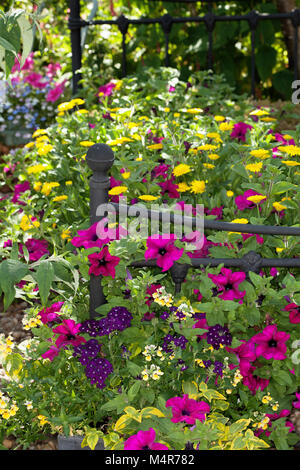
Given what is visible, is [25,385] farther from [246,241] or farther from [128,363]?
[246,241]

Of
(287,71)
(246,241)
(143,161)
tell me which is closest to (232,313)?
(246,241)

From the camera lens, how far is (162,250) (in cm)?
285

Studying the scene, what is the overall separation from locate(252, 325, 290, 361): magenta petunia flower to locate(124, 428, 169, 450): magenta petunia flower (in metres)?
0.58

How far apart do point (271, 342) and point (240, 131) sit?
1.89m

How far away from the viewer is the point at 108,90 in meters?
5.51

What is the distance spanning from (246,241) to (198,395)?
0.76m

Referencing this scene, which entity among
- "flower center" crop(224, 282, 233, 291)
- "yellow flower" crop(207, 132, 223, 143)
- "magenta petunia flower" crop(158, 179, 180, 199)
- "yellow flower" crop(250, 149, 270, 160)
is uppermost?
"yellow flower" crop(250, 149, 270, 160)

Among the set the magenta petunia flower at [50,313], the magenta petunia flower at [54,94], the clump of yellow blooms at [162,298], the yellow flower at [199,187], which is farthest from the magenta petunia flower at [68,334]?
the magenta petunia flower at [54,94]

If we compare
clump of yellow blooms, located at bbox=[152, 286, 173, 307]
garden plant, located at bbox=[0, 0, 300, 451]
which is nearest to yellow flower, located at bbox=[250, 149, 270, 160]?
garden plant, located at bbox=[0, 0, 300, 451]

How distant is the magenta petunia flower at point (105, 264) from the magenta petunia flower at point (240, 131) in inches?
70.5

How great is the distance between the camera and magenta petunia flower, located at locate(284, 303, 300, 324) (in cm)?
280

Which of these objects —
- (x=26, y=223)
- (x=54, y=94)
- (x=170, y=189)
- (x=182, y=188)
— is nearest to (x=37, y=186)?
(x=26, y=223)

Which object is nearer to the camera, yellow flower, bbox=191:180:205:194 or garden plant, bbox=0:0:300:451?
garden plant, bbox=0:0:300:451

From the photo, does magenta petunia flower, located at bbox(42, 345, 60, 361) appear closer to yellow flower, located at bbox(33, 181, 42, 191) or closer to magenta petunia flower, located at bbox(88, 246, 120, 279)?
magenta petunia flower, located at bbox(88, 246, 120, 279)
